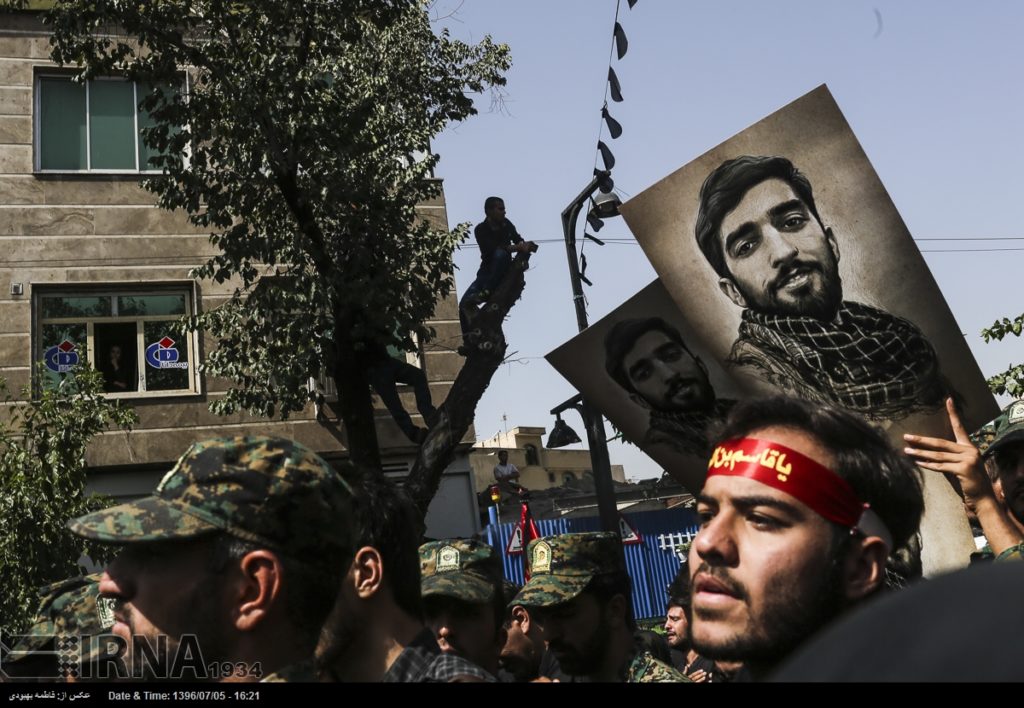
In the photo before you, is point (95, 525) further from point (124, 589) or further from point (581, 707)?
point (581, 707)

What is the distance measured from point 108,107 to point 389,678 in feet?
51.4

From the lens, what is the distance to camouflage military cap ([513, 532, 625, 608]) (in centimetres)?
471

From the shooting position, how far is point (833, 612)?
6.86 ft

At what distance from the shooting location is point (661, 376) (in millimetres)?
4164

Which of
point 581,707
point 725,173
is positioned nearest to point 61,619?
point 725,173

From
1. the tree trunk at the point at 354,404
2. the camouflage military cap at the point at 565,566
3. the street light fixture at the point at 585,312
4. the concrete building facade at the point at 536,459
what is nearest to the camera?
the camouflage military cap at the point at 565,566

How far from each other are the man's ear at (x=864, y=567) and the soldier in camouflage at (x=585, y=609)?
6.99ft

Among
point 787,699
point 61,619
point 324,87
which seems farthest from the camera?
point 324,87

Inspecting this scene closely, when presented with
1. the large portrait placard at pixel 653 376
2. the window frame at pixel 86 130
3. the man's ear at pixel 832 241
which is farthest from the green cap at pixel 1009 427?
the window frame at pixel 86 130

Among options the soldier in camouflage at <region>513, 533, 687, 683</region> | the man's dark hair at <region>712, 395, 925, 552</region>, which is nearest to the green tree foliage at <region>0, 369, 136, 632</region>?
the soldier in camouflage at <region>513, 533, 687, 683</region>

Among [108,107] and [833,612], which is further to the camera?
[108,107]

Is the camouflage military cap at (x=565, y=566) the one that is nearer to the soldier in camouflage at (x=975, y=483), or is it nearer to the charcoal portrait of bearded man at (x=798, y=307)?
the charcoal portrait of bearded man at (x=798, y=307)

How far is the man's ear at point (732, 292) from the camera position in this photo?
3.82 meters

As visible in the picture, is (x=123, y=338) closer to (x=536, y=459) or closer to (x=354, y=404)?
(x=354, y=404)
